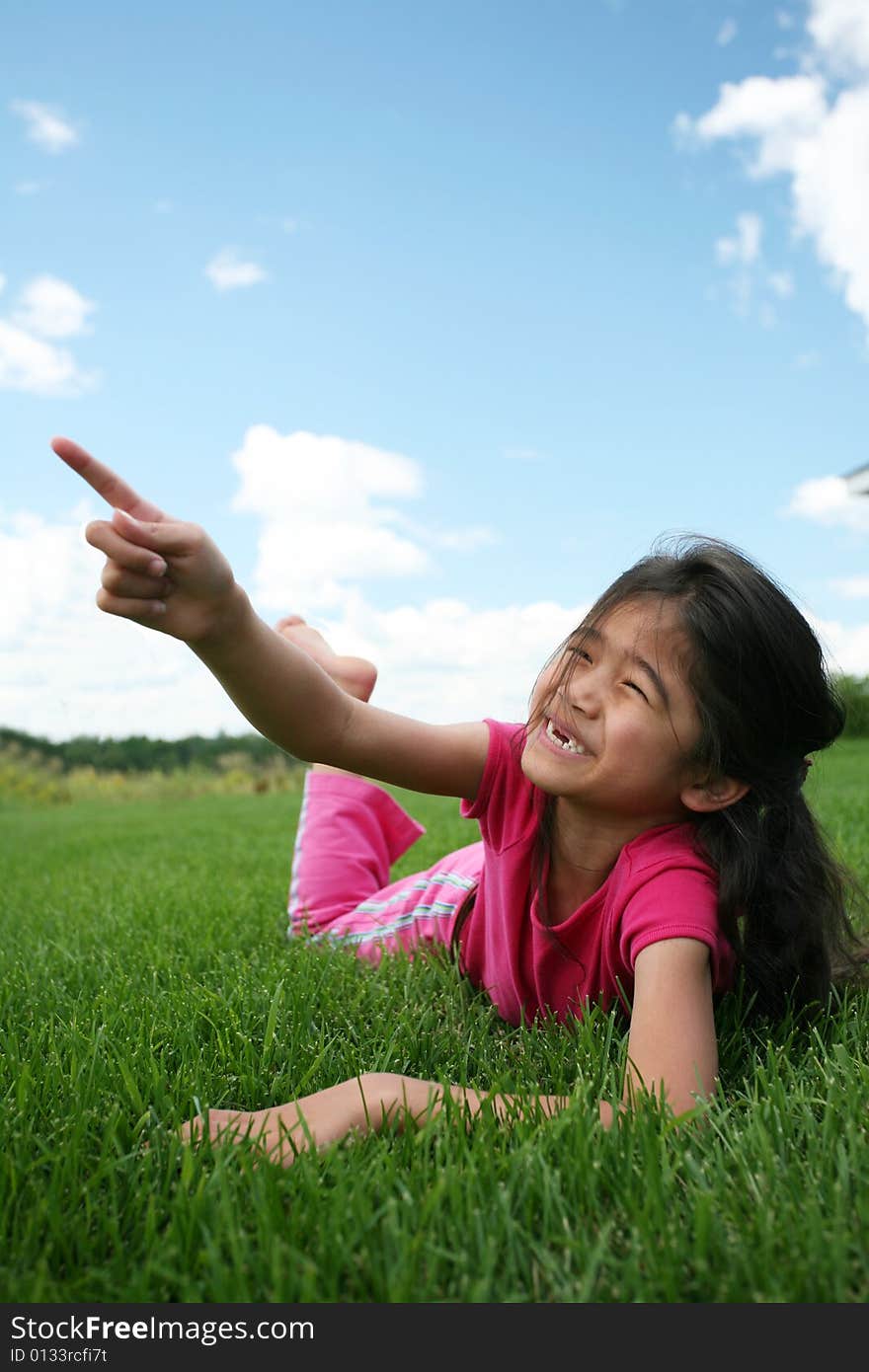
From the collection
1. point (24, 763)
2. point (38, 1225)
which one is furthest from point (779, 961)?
point (24, 763)

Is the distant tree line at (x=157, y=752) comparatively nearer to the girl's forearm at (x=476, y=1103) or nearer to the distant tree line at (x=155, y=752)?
the distant tree line at (x=155, y=752)

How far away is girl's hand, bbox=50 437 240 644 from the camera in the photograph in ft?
4.69

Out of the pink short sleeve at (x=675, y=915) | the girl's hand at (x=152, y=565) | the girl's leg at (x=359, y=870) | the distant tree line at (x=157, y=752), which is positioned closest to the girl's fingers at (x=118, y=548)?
the girl's hand at (x=152, y=565)

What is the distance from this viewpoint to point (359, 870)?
9.99 ft

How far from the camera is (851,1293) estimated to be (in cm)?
98

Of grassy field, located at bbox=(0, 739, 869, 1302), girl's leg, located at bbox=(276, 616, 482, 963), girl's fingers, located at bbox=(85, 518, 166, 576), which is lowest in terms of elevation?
grassy field, located at bbox=(0, 739, 869, 1302)

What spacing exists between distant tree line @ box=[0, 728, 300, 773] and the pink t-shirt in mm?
15025

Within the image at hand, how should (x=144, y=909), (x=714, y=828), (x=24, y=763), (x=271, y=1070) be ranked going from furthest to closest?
(x=24, y=763)
(x=144, y=909)
(x=714, y=828)
(x=271, y=1070)

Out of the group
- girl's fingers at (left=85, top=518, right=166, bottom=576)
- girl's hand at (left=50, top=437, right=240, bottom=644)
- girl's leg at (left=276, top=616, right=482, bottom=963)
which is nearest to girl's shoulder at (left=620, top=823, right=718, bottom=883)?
girl's leg at (left=276, top=616, right=482, bottom=963)

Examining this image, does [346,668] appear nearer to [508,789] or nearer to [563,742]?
[508,789]

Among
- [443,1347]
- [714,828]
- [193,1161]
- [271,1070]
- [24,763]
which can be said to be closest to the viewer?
[443,1347]

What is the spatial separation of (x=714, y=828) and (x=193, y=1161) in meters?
1.14

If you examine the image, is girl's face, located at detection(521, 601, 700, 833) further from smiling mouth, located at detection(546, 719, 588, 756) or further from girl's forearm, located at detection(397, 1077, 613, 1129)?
girl's forearm, located at detection(397, 1077, 613, 1129)

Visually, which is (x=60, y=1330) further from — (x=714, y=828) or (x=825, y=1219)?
(x=714, y=828)
